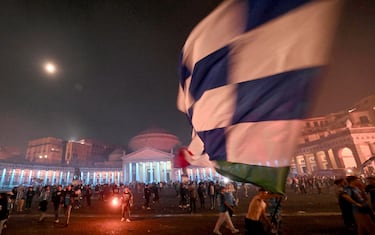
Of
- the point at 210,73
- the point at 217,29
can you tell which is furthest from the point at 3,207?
the point at 217,29

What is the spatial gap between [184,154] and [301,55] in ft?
11.3

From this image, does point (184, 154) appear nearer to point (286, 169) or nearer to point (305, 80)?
point (286, 169)

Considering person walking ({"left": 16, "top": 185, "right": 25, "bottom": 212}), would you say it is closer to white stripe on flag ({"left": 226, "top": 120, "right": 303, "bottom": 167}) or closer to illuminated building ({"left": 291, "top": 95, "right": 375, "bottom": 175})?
white stripe on flag ({"left": 226, "top": 120, "right": 303, "bottom": 167})

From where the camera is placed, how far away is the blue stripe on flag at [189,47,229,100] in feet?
13.0

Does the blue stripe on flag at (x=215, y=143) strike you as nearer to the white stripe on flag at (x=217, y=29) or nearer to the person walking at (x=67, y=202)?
the white stripe on flag at (x=217, y=29)

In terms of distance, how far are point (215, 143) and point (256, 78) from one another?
52.3 inches

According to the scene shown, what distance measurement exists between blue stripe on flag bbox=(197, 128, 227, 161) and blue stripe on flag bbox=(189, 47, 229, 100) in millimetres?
832

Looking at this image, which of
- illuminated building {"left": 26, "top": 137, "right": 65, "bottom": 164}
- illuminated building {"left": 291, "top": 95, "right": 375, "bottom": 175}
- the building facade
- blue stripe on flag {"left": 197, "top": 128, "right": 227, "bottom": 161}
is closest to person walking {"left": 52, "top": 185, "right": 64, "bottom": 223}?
blue stripe on flag {"left": 197, "top": 128, "right": 227, "bottom": 161}

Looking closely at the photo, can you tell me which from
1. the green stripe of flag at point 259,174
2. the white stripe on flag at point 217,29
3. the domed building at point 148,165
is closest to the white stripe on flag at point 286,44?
the white stripe on flag at point 217,29

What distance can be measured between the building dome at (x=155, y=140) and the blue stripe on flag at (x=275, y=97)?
8016 centimetres

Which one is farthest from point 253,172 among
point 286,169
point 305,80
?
point 305,80

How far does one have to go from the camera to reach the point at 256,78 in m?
3.54

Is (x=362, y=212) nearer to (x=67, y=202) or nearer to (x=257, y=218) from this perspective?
(x=257, y=218)

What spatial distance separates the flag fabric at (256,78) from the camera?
3.01 m
